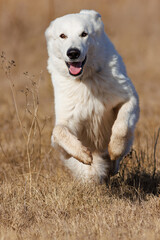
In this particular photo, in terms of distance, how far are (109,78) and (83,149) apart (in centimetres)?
87

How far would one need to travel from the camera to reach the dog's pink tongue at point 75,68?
15.1 ft

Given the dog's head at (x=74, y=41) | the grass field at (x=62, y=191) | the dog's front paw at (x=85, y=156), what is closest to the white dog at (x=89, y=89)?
the dog's head at (x=74, y=41)

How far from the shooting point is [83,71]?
15.9ft

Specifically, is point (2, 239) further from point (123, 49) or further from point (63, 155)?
point (123, 49)

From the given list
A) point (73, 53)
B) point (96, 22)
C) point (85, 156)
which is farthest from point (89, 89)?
point (85, 156)

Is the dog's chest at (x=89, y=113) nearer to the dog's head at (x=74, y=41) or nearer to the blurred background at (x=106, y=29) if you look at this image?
the dog's head at (x=74, y=41)

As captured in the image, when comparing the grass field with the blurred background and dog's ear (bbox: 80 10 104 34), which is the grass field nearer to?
dog's ear (bbox: 80 10 104 34)

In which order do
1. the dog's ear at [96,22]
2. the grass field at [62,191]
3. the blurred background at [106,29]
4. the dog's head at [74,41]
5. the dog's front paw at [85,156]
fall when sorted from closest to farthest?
the grass field at [62,191] < the dog's front paw at [85,156] < the dog's head at [74,41] < the dog's ear at [96,22] < the blurred background at [106,29]

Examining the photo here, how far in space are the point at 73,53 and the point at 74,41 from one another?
19cm

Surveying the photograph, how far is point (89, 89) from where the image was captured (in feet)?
16.0

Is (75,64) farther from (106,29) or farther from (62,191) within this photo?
(106,29)

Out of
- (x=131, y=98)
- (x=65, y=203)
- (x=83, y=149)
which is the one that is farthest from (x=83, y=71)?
(x=65, y=203)

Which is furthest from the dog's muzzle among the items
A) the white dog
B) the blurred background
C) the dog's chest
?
the blurred background

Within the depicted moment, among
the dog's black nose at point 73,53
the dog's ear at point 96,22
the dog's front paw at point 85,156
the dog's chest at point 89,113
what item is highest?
the dog's ear at point 96,22
